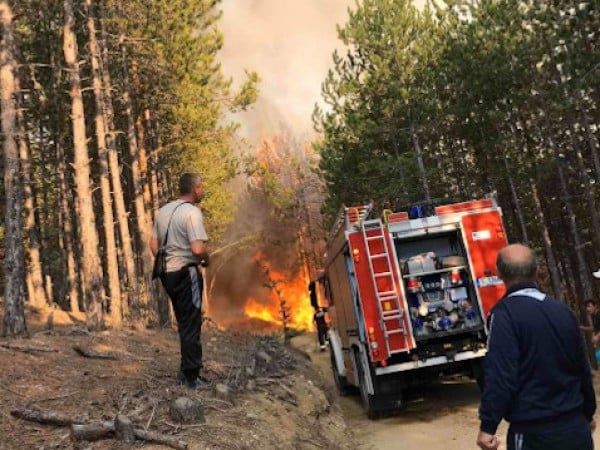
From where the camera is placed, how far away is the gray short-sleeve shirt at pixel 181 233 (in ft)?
17.2

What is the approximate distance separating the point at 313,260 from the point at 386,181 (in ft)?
79.2

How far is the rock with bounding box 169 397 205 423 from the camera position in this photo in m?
4.38

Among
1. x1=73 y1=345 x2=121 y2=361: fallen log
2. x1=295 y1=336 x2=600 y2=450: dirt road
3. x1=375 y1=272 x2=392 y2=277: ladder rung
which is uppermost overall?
x1=375 y1=272 x2=392 y2=277: ladder rung

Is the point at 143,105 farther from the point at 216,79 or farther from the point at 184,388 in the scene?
the point at 184,388

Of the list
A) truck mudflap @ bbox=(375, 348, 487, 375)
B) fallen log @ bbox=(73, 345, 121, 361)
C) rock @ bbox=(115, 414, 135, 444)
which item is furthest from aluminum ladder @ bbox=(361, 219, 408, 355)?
rock @ bbox=(115, 414, 135, 444)

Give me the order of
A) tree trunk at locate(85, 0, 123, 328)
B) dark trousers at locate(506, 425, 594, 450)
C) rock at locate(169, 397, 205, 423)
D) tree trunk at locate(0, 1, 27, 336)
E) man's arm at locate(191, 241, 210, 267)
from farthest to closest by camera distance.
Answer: tree trunk at locate(85, 0, 123, 328), tree trunk at locate(0, 1, 27, 336), man's arm at locate(191, 241, 210, 267), rock at locate(169, 397, 205, 423), dark trousers at locate(506, 425, 594, 450)

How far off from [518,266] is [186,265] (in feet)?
10.7

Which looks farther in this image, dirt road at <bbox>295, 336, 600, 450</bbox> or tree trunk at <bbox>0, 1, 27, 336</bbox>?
tree trunk at <bbox>0, 1, 27, 336</bbox>

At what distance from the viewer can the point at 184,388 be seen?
17.3 ft

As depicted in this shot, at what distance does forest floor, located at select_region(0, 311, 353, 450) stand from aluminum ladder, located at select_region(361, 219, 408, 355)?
1453 millimetres

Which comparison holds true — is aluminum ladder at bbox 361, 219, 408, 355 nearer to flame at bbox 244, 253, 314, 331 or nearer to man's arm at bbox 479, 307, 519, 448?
man's arm at bbox 479, 307, 519, 448

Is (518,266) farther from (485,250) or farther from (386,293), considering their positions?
(485,250)

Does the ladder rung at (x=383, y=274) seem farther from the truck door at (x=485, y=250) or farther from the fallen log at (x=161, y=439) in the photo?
the fallen log at (x=161, y=439)

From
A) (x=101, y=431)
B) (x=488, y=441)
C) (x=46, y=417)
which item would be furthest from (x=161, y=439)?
(x=488, y=441)
